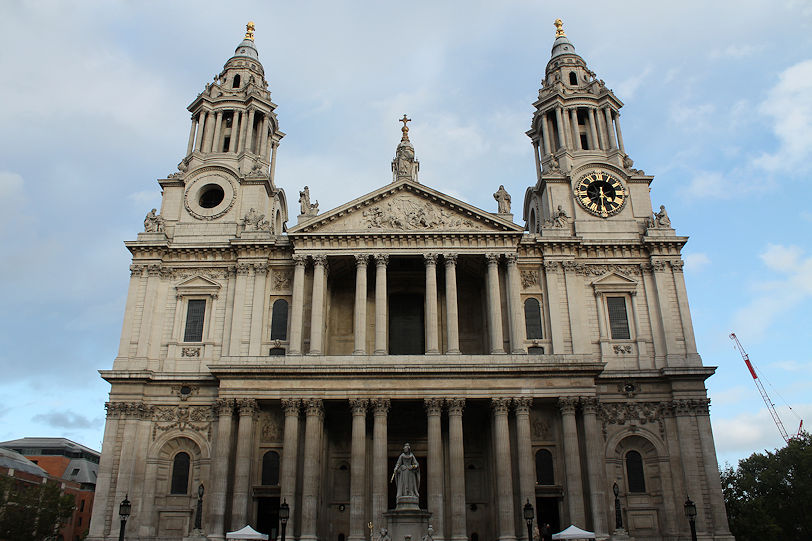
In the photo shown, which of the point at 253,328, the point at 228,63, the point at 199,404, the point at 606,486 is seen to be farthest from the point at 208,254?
the point at 606,486

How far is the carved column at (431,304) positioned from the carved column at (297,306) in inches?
275

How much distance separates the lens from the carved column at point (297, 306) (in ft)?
120

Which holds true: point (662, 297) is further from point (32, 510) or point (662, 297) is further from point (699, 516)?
point (32, 510)

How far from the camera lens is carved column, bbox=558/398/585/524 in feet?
105

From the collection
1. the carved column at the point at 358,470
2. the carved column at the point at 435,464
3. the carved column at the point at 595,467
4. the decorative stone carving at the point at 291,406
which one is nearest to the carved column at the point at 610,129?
the carved column at the point at 595,467

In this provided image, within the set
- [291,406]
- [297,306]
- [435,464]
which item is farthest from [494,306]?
[291,406]

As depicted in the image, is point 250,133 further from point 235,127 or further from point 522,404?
point 522,404

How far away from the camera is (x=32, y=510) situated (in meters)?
43.1

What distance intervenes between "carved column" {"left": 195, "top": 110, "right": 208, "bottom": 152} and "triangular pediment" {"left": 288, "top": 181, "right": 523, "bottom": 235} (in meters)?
12.7

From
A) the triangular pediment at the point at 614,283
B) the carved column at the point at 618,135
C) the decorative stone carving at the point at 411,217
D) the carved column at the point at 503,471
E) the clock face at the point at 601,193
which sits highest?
the carved column at the point at 618,135

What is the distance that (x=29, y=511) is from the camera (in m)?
43.0

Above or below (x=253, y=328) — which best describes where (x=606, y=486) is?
below

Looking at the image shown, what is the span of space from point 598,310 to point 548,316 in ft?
10.3

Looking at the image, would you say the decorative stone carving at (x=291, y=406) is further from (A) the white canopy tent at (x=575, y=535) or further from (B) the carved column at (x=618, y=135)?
(B) the carved column at (x=618, y=135)
